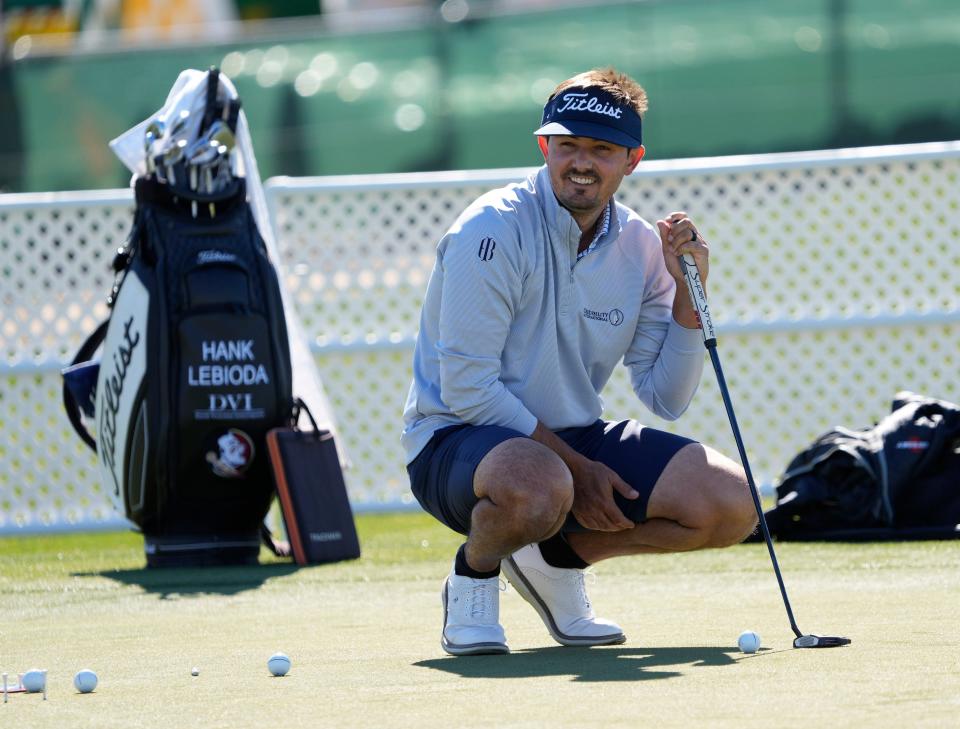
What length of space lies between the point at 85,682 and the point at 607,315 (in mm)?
1668

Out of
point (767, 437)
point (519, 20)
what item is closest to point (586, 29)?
point (519, 20)

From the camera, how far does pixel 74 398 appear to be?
283 inches

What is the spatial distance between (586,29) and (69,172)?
3.91 metres

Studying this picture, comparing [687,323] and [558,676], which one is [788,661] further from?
[687,323]

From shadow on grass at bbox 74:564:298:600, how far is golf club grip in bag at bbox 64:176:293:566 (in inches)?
4.6

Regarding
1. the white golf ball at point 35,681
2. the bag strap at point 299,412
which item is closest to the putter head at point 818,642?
the white golf ball at point 35,681

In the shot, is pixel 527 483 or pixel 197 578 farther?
pixel 197 578

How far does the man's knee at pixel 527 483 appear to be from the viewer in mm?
4500

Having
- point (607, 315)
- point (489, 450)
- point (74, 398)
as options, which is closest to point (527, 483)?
point (489, 450)

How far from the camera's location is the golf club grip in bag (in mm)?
6773

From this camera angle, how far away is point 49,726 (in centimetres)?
371

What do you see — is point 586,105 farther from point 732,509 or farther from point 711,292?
point 711,292

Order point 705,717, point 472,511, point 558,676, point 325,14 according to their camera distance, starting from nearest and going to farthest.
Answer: point 705,717
point 558,676
point 472,511
point 325,14

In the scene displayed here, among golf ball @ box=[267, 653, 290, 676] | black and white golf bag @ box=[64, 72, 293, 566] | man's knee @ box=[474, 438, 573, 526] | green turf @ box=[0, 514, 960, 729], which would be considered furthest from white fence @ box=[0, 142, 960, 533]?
golf ball @ box=[267, 653, 290, 676]
